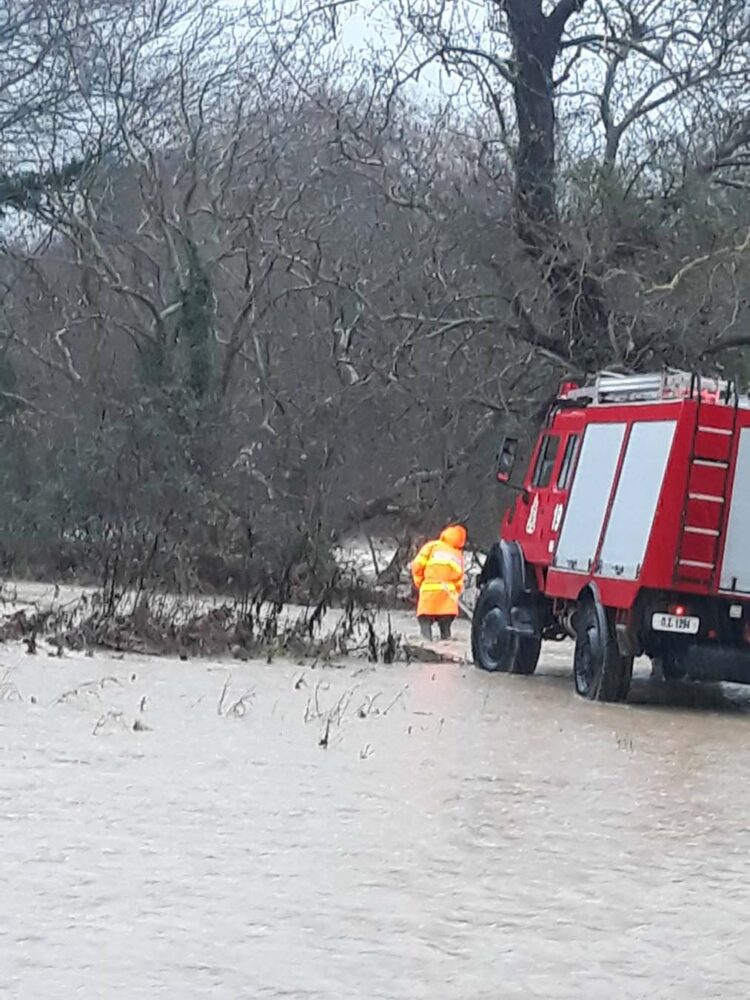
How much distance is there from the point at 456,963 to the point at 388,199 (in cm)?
2020

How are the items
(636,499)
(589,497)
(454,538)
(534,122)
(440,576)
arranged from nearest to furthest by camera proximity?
1. (636,499)
2. (589,497)
3. (440,576)
4. (454,538)
5. (534,122)

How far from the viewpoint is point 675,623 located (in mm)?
14914

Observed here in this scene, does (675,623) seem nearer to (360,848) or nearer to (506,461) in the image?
(506,461)

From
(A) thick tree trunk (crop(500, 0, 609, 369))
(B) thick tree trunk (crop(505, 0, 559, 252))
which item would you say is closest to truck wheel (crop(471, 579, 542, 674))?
(A) thick tree trunk (crop(500, 0, 609, 369))

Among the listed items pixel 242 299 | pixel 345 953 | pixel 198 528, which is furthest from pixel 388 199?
pixel 345 953

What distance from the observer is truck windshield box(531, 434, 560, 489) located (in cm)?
1762

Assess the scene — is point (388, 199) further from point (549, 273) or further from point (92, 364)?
point (92, 364)

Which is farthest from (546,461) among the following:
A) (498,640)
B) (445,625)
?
(445,625)

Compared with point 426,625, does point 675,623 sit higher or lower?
higher

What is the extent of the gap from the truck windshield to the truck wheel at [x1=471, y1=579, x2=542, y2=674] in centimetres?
108

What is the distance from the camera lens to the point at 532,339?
83.8ft

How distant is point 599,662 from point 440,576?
5.26 m

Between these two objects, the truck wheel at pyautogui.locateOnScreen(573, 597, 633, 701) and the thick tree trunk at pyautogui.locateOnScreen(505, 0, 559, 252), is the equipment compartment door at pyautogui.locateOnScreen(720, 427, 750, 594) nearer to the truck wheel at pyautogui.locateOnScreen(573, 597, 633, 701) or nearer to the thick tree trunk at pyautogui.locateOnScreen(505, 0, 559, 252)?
the truck wheel at pyautogui.locateOnScreen(573, 597, 633, 701)

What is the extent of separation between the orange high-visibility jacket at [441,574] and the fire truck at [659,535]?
12.2 feet
